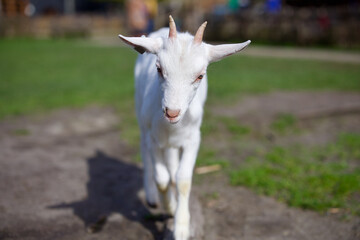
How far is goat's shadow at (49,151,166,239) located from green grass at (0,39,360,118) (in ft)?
10.5

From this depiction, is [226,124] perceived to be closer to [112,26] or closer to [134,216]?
[134,216]

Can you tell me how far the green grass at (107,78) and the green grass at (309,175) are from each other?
10.3 ft

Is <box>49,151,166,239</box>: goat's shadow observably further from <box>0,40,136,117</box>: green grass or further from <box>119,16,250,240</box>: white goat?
<box>0,40,136,117</box>: green grass

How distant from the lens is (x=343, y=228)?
3.69 meters

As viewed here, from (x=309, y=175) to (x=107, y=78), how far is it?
26.2 feet

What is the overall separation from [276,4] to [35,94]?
65.1ft

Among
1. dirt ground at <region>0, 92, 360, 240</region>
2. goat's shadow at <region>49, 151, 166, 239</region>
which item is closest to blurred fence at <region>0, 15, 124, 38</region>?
dirt ground at <region>0, 92, 360, 240</region>

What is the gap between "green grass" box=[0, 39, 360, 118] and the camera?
8766mm

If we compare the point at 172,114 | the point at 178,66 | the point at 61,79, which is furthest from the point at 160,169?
the point at 61,79

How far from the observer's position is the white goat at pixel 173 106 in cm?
287

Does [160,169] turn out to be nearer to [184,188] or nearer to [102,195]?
[184,188]

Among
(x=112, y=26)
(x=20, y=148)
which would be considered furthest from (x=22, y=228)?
(x=112, y=26)

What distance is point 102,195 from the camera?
177 inches

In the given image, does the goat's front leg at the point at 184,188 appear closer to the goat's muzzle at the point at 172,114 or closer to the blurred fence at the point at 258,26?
the goat's muzzle at the point at 172,114
